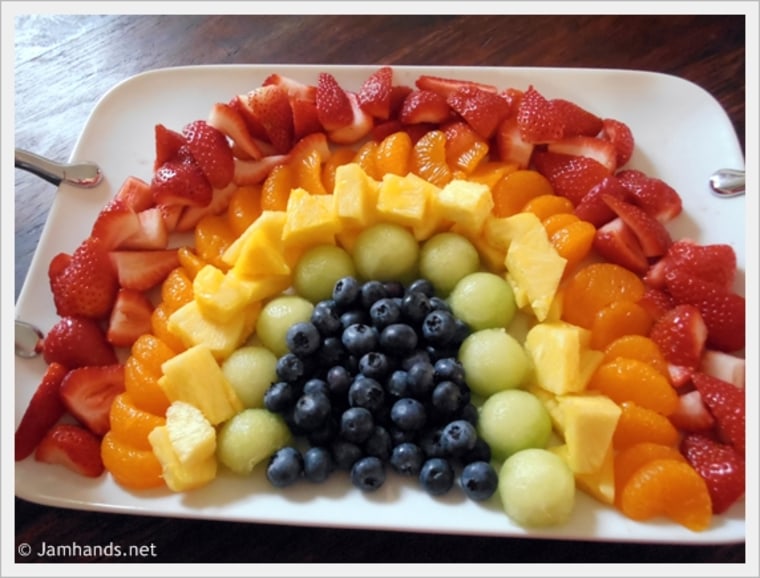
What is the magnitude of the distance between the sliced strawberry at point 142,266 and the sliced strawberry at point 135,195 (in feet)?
0.42

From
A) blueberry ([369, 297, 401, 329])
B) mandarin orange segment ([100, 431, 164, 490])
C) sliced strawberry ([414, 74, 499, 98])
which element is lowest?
mandarin orange segment ([100, 431, 164, 490])

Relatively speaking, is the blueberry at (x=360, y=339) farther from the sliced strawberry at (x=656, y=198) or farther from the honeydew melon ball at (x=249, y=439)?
the sliced strawberry at (x=656, y=198)

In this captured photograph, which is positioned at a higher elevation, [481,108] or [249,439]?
[481,108]

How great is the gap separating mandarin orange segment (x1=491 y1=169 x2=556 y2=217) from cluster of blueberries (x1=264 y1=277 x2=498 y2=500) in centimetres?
33

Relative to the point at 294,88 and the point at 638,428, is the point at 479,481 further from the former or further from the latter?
the point at 294,88

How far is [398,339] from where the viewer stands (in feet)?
4.94

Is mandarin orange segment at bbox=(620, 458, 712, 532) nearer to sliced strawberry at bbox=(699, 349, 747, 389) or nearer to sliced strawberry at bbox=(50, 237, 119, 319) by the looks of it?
sliced strawberry at bbox=(699, 349, 747, 389)

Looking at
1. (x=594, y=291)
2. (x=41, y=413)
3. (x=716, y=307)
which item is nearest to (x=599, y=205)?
(x=594, y=291)

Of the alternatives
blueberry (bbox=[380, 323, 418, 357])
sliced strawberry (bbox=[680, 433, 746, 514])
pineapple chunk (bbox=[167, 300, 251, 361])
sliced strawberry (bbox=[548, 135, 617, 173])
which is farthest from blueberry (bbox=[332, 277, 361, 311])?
sliced strawberry (bbox=[680, 433, 746, 514])

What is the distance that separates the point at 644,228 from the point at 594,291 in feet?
0.63

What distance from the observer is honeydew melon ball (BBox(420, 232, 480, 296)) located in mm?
1661

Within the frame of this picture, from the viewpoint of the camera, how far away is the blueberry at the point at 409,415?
1.46m

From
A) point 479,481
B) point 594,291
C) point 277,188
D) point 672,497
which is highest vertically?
point 277,188

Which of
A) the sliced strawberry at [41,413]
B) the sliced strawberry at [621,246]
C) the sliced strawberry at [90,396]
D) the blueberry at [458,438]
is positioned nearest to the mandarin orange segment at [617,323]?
the sliced strawberry at [621,246]
